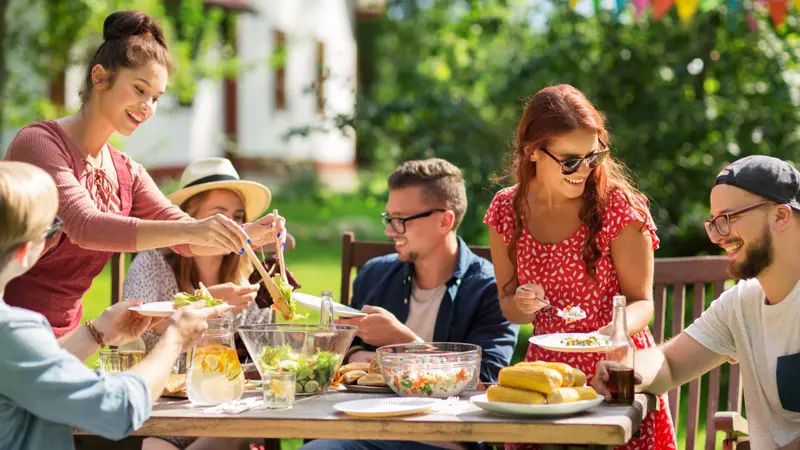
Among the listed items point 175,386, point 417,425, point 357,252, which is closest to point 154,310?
point 175,386

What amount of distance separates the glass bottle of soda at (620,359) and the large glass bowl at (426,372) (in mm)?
438

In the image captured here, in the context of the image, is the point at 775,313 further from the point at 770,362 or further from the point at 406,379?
the point at 406,379

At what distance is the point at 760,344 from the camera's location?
3176 millimetres

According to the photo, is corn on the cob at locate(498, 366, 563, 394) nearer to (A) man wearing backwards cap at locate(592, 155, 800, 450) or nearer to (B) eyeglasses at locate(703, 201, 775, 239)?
(A) man wearing backwards cap at locate(592, 155, 800, 450)

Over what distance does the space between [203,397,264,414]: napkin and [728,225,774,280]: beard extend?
1.45 metres

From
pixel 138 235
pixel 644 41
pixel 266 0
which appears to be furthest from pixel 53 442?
pixel 266 0

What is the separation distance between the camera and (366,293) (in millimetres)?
4348

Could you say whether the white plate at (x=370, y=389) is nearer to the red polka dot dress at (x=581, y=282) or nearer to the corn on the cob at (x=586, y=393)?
the red polka dot dress at (x=581, y=282)

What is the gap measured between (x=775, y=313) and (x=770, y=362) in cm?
15

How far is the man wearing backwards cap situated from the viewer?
3.05 meters

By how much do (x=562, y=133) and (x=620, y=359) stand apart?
2.80 ft

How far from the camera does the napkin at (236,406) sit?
2.86m

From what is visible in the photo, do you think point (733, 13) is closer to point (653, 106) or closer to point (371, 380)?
point (653, 106)

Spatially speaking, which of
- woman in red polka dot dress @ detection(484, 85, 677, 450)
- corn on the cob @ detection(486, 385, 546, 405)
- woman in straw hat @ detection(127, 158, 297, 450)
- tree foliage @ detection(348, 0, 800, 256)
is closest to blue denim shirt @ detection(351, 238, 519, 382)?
woman in red polka dot dress @ detection(484, 85, 677, 450)
